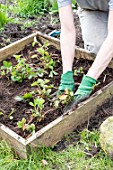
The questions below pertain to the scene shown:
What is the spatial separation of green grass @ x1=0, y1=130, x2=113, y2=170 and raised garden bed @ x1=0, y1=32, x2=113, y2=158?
7 cm

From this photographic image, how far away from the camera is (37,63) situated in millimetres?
4043

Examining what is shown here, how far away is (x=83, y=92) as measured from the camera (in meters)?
3.23

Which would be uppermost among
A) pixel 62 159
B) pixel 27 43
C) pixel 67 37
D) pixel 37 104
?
pixel 67 37

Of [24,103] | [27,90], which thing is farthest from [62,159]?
[27,90]

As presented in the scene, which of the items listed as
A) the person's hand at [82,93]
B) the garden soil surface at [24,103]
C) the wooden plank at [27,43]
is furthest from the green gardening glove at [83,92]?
the wooden plank at [27,43]

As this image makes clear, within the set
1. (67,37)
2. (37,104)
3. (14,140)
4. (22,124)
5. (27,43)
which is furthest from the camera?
(27,43)

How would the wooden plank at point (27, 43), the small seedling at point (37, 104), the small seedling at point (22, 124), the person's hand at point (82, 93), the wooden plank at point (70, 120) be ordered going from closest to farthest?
the wooden plank at point (70, 120) < the small seedling at point (22, 124) < the small seedling at point (37, 104) < the person's hand at point (82, 93) < the wooden plank at point (27, 43)

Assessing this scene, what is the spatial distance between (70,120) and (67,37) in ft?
2.91

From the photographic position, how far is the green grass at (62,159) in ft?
9.23

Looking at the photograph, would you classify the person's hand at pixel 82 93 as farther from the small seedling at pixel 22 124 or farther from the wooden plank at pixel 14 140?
the wooden plank at pixel 14 140

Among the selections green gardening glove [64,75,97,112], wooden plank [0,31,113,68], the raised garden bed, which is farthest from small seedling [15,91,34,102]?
wooden plank [0,31,113,68]

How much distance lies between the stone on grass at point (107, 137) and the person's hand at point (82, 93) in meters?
0.38

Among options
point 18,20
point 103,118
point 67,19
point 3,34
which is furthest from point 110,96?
point 18,20

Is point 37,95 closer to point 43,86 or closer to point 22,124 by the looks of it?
point 43,86
